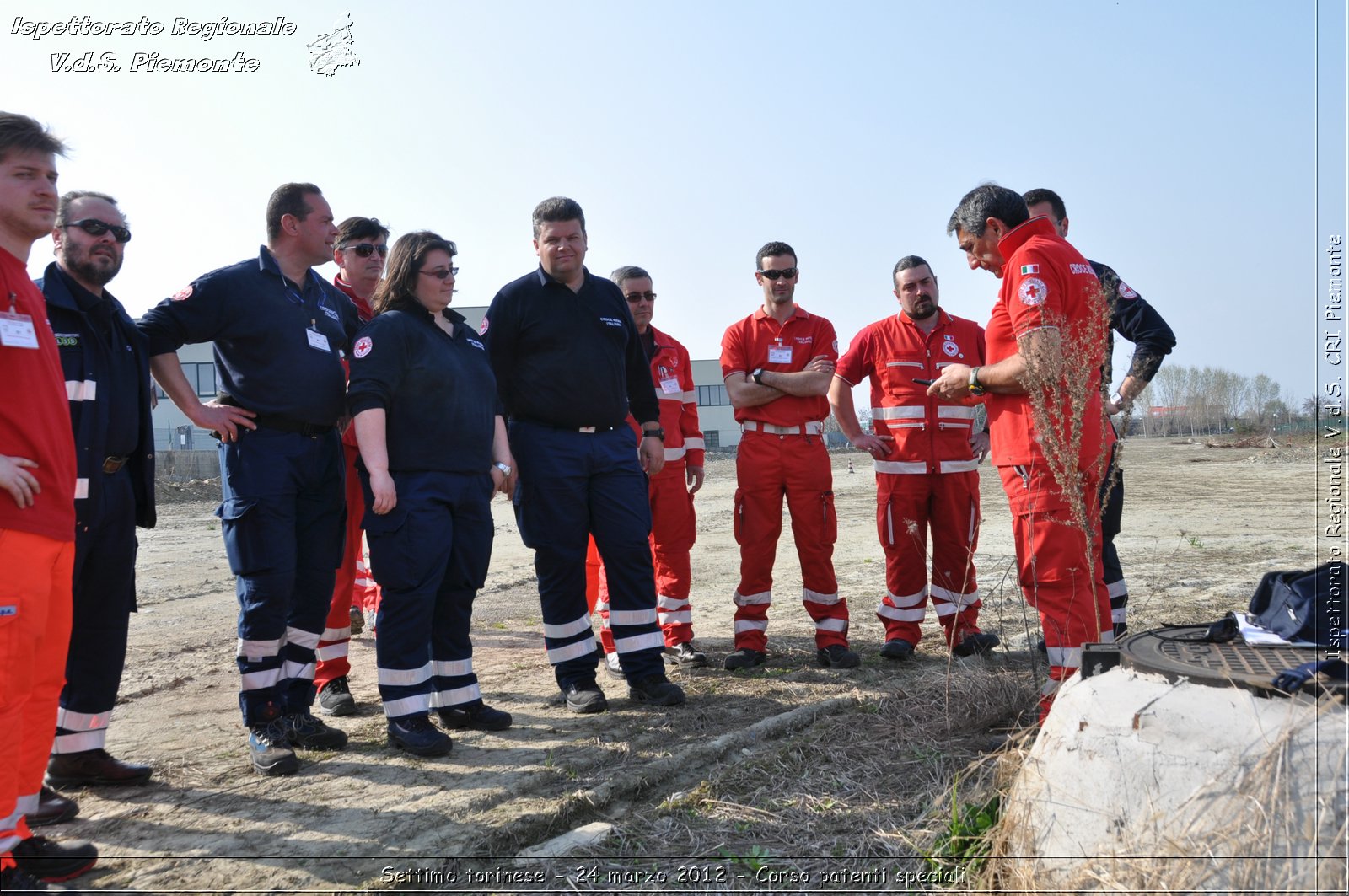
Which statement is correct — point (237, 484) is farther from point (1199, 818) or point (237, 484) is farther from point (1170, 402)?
point (1170, 402)

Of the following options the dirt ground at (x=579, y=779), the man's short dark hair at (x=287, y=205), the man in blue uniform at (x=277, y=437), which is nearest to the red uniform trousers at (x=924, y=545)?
the dirt ground at (x=579, y=779)

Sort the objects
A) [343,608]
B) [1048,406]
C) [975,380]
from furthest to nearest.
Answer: [343,608], [975,380], [1048,406]

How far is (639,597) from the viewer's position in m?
4.97

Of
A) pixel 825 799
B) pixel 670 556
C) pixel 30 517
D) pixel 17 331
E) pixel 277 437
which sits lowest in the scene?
pixel 825 799

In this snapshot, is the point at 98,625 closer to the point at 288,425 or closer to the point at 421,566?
the point at 288,425

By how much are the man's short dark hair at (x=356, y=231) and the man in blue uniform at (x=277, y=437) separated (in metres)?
1.35

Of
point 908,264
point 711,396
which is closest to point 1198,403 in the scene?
point 711,396

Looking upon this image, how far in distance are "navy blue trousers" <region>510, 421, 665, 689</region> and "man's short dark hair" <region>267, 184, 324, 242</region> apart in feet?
4.83

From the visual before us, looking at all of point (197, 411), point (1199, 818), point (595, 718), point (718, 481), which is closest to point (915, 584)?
point (595, 718)

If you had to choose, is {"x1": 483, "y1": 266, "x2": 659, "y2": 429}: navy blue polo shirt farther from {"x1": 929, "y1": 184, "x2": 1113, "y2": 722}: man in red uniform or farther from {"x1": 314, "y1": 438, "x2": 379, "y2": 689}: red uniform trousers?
{"x1": 929, "y1": 184, "x2": 1113, "y2": 722}: man in red uniform

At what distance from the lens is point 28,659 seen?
9.26 feet

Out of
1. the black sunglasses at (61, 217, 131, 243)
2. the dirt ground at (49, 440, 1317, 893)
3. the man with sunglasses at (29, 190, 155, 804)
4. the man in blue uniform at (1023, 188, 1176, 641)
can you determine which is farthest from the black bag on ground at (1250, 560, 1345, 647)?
the black sunglasses at (61, 217, 131, 243)

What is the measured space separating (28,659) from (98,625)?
1.07m

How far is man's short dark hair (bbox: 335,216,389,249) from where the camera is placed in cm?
591
